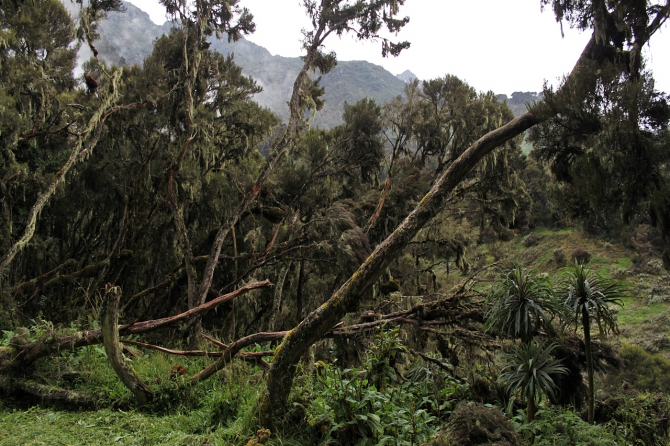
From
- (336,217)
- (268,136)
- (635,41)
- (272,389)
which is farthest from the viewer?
(268,136)

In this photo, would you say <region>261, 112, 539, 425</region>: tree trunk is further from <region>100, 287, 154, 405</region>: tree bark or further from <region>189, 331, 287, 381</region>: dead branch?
<region>100, 287, 154, 405</region>: tree bark

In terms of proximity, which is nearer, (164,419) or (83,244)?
(164,419)

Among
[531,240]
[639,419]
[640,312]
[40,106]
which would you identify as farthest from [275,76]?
[639,419]

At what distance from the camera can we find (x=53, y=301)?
12461mm

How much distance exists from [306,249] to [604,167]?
8358 mm

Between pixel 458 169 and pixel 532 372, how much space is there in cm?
276

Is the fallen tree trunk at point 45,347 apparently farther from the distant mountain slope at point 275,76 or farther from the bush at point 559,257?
the distant mountain slope at point 275,76

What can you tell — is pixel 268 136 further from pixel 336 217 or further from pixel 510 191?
pixel 510 191

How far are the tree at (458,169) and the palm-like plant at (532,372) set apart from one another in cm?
207

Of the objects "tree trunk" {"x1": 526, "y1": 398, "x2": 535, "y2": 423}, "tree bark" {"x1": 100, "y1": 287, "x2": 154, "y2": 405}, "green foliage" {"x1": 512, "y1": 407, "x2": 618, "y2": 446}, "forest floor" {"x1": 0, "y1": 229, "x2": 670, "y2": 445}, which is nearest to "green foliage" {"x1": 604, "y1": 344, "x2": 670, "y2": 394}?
"tree trunk" {"x1": 526, "y1": 398, "x2": 535, "y2": 423}

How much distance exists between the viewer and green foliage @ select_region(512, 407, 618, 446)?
11.9ft

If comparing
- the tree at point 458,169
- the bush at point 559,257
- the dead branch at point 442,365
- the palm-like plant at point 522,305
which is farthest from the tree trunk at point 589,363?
the bush at point 559,257

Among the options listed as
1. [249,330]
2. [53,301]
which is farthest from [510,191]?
[53,301]

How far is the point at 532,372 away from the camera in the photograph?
4801 millimetres
